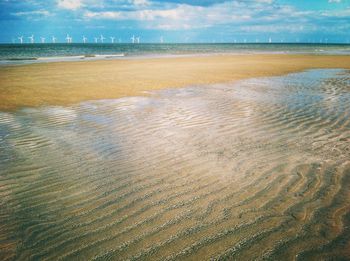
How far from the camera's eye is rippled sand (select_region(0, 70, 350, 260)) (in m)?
3.36

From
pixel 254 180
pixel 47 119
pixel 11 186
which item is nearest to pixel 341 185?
pixel 254 180

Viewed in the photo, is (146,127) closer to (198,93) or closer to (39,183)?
(39,183)

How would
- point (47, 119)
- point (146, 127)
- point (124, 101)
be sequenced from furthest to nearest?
point (124, 101) → point (47, 119) → point (146, 127)

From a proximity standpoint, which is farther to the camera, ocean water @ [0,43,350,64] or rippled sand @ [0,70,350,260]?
ocean water @ [0,43,350,64]

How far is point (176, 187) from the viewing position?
477cm

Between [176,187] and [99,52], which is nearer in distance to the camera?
[176,187]

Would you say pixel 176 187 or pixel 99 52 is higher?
pixel 99 52

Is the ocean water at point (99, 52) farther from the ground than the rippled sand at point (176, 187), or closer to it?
farther from the ground

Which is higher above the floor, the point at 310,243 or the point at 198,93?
the point at 198,93

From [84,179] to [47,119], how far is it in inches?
199

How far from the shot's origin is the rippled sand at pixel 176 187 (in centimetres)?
336

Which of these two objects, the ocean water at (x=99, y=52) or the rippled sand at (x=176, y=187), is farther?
the ocean water at (x=99, y=52)

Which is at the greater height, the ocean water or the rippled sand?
the ocean water

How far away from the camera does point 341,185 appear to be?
4.73 m
